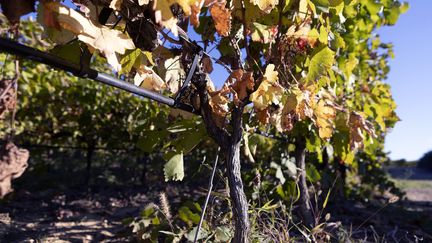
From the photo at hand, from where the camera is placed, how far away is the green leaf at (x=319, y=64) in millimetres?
1575

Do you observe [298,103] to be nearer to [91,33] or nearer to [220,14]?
[220,14]

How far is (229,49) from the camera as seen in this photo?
6.50 feet

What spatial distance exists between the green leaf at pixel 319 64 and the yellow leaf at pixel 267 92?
19 centimetres

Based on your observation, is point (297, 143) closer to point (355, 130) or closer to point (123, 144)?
point (355, 130)

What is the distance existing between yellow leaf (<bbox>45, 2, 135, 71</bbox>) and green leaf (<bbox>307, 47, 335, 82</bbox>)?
0.76 meters

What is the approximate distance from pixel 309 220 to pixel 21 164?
167cm

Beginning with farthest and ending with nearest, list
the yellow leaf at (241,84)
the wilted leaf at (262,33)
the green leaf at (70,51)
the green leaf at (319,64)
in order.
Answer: the wilted leaf at (262,33) < the green leaf at (319,64) < the yellow leaf at (241,84) < the green leaf at (70,51)

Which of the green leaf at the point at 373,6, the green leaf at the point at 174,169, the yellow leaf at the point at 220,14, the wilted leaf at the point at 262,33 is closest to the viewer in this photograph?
the yellow leaf at the point at 220,14

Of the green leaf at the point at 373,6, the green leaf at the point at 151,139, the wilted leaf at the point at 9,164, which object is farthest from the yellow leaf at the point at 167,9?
the green leaf at the point at 373,6

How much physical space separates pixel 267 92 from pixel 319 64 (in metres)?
0.28

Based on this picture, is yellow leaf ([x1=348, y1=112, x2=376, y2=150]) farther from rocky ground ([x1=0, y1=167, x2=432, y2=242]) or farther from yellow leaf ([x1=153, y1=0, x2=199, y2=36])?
yellow leaf ([x1=153, y1=0, x2=199, y2=36])

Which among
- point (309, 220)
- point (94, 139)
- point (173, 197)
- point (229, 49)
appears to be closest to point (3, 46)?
point (229, 49)

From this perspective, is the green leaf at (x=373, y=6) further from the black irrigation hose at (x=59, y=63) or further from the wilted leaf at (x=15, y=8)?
the wilted leaf at (x=15, y=8)

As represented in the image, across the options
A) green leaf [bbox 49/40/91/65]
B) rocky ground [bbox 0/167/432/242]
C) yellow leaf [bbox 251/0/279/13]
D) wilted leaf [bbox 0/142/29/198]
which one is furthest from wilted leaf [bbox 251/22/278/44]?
wilted leaf [bbox 0/142/29/198]
